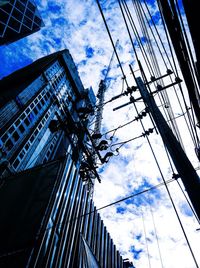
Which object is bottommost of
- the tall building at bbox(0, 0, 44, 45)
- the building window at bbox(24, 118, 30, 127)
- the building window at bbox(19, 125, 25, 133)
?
the building window at bbox(19, 125, 25, 133)

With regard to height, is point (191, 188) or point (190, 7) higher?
point (190, 7)

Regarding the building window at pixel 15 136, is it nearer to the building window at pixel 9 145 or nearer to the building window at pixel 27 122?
the building window at pixel 9 145

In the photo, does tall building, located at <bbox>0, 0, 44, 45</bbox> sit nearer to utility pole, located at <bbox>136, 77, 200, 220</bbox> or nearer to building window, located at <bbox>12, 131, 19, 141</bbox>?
building window, located at <bbox>12, 131, 19, 141</bbox>

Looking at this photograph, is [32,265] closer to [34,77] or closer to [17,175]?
[17,175]

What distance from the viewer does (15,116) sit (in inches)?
1105

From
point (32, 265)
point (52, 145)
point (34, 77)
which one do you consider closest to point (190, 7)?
point (32, 265)

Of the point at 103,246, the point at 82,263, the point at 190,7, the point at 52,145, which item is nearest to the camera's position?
the point at 190,7

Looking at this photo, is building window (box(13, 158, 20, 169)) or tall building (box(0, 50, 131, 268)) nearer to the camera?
tall building (box(0, 50, 131, 268))

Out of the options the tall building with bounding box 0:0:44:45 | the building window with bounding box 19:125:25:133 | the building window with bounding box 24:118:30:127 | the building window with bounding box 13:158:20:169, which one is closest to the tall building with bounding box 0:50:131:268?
the building window with bounding box 13:158:20:169

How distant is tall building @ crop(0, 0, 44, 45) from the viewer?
29.5 m

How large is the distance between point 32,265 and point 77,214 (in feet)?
10.2

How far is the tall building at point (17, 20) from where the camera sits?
29478mm

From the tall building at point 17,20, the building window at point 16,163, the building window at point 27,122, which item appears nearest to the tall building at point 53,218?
the building window at point 16,163

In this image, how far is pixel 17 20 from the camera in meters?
32.4
